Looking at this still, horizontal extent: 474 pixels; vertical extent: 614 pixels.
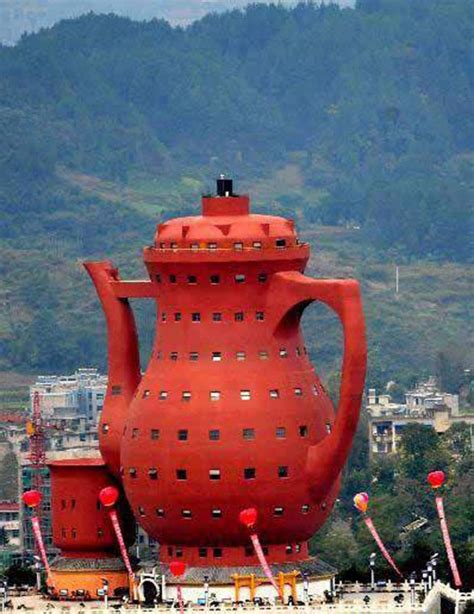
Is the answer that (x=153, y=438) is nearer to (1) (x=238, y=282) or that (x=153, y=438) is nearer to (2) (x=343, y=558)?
(1) (x=238, y=282)

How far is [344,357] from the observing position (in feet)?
270

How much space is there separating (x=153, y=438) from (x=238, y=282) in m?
3.22

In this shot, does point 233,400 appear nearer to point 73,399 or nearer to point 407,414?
point 407,414

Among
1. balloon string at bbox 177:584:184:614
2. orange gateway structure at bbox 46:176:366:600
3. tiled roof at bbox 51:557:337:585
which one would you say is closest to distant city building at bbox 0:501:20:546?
tiled roof at bbox 51:557:337:585

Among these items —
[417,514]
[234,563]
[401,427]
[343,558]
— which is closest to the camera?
[234,563]

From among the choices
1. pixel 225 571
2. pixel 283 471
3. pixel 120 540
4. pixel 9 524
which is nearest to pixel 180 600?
pixel 225 571

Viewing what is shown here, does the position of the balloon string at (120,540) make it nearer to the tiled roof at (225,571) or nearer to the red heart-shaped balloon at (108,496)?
the red heart-shaped balloon at (108,496)

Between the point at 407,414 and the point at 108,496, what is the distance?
6897 cm

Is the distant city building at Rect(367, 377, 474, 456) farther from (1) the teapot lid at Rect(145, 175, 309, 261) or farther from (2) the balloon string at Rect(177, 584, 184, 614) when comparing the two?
(2) the balloon string at Rect(177, 584, 184, 614)

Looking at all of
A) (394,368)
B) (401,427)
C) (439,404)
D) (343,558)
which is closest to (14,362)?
(394,368)

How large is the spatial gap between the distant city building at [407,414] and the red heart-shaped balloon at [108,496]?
53.6m

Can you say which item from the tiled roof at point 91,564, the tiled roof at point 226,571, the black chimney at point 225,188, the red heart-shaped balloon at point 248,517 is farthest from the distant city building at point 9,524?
the red heart-shaped balloon at point 248,517

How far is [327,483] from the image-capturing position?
8344 centimetres

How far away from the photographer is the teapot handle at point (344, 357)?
269ft
